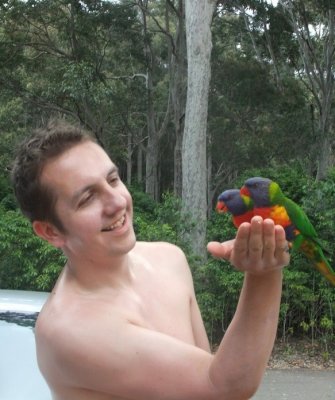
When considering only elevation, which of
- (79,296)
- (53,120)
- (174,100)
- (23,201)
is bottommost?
(79,296)

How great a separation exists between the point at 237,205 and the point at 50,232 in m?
0.48

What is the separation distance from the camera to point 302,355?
299 inches

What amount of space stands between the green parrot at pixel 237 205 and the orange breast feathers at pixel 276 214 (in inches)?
0.6

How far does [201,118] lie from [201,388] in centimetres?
1021

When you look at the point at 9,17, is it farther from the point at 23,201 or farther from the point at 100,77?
the point at 23,201

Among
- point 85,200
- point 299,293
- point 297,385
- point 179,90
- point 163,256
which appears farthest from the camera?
point 179,90

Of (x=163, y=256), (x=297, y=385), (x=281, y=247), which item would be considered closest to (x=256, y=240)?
(x=281, y=247)

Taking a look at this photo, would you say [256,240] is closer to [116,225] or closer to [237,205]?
[237,205]

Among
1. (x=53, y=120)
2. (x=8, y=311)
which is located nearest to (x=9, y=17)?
(x=8, y=311)

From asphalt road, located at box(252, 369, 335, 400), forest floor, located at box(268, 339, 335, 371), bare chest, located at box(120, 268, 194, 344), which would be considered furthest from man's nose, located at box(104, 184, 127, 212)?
forest floor, located at box(268, 339, 335, 371)

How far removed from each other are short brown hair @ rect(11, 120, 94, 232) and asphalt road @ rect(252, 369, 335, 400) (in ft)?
17.3

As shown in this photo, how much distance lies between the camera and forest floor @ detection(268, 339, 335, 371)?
738 cm

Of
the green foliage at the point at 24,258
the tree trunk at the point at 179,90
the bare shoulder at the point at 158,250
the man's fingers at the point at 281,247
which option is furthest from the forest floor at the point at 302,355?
the tree trunk at the point at 179,90

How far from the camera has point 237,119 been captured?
74.9ft
